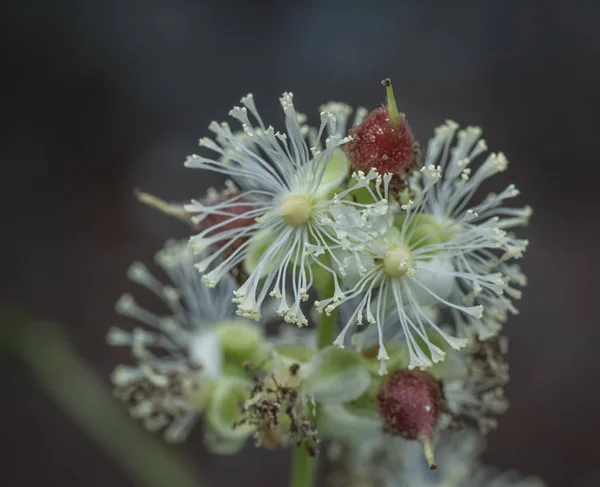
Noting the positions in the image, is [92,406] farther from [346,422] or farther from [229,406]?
[346,422]

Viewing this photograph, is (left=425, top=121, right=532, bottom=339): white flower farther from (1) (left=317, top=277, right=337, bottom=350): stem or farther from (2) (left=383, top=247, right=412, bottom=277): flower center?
(1) (left=317, top=277, right=337, bottom=350): stem

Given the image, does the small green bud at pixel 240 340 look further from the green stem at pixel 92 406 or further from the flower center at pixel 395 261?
the green stem at pixel 92 406

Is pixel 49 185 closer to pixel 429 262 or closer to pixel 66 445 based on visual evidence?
pixel 66 445

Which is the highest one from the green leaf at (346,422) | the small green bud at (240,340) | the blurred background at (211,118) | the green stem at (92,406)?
the blurred background at (211,118)

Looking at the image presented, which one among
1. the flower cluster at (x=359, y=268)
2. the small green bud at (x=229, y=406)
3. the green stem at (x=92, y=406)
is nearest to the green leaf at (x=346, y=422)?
the flower cluster at (x=359, y=268)

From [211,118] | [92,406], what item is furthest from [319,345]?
[211,118]

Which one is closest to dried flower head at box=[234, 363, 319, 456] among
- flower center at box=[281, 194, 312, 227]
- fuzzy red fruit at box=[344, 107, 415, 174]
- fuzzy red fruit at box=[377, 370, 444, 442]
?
fuzzy red fruit at box=[377, 370, 444, 442]
